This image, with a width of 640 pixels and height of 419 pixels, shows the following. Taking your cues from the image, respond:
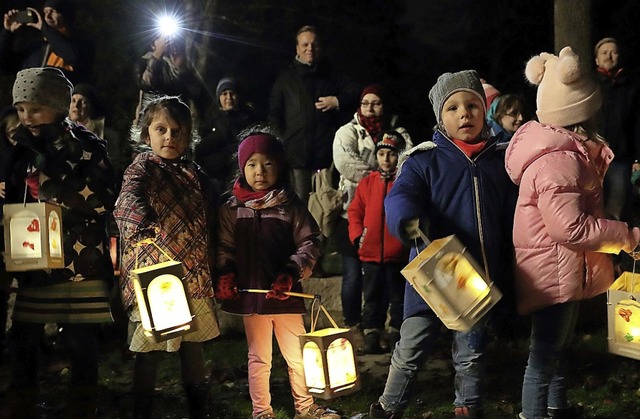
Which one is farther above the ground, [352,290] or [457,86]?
[457,86]

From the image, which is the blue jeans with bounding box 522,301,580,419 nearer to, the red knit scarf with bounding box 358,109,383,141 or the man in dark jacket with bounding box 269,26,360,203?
the red knit scarf with bounding box 358,109,383,141

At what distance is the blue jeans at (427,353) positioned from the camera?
4.75 meters

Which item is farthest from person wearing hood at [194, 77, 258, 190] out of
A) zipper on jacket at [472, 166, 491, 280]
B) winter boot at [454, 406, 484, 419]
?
winter boot at [454, 406, 484, 419]

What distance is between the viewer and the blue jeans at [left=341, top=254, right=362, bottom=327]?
7371mm

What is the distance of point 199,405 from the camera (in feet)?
16.7

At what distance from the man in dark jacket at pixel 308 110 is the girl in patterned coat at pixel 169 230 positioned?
2990mm

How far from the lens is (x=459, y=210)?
475cm

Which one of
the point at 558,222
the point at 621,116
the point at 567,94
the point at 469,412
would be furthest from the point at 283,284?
the point at 621,116

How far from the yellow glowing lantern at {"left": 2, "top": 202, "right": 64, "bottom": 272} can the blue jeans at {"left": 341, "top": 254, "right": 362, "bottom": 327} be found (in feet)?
9.61

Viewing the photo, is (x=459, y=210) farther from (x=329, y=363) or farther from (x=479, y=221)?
(x=329, y=363)

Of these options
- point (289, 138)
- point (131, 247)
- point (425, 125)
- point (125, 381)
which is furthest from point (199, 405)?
point (425, 125)

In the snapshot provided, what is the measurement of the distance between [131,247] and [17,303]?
0.78m

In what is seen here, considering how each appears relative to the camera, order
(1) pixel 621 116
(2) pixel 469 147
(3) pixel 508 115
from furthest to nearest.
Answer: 1. (1) pixel 621 116
2. (3) pixel 508 115
3. (2) pixel 469 147

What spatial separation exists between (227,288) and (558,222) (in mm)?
1820
